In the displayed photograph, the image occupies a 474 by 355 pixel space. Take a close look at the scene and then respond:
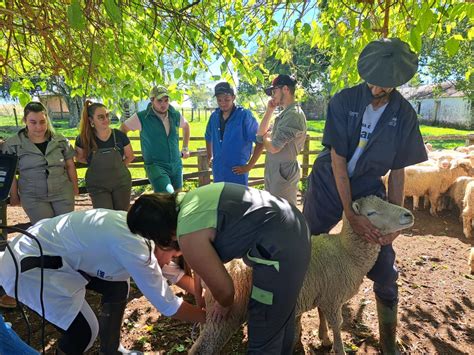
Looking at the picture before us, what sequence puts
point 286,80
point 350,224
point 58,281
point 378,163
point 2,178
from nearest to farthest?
point 58,281 < point 378,163 < point 350,224 < point 2,178 < point 286,80

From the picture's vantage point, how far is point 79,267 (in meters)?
2.02

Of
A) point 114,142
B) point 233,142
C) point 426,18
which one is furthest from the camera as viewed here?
point 233,142

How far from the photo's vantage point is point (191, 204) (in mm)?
1654

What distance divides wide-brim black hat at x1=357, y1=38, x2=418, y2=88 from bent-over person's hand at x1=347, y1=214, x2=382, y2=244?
90 centimetres

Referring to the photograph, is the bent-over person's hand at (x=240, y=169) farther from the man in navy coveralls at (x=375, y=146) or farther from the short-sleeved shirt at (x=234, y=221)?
the short-sleeved shirt at (x=234, y=221)

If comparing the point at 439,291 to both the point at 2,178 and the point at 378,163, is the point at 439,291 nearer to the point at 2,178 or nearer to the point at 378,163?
the point at 378,163

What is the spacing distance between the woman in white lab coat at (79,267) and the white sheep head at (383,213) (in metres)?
1.32

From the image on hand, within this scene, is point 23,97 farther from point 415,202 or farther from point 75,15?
point 415,202

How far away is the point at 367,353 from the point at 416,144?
1724 millimetres

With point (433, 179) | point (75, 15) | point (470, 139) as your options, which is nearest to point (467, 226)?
point (433, 179)

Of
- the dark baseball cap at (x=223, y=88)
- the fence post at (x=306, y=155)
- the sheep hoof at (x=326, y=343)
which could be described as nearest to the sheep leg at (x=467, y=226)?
the fence post at (x=306, y=155)

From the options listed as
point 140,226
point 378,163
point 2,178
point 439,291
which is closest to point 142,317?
point 2,178

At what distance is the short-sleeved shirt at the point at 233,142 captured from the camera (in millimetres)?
4086

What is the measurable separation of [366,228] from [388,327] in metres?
0.88
